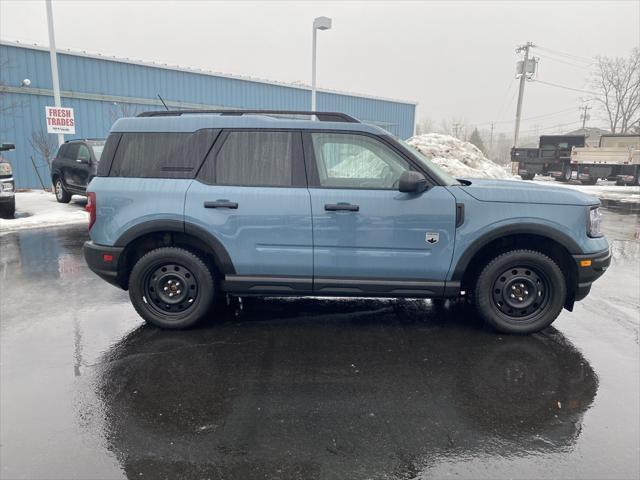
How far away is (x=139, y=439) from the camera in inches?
111

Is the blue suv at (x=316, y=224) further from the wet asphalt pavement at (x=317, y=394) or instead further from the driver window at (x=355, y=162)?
the wet asphalt pavement at (x=317, y=394)

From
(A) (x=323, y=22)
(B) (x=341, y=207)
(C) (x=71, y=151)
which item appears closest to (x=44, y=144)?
(C) (x=71, y=151)

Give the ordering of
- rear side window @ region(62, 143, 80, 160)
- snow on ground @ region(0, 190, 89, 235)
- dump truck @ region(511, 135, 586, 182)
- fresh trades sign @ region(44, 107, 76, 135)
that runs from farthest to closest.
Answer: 1. dump truck @ region(511, 135, 586, 182)
2. fresh trades sign @ region(44, 107, 76, 135)
3. rear side window @ region(62, 143, 80, 160)
4. snow on ground @ region(0, 190, 89, 235)

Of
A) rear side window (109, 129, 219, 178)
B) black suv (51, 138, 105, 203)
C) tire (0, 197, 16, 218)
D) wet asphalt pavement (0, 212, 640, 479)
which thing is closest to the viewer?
wet asphalt pavement (0, 212, 640, 479)

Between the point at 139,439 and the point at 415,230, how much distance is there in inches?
107

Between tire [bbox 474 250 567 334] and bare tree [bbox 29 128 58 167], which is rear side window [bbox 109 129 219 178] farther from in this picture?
bare tree [bbox 29 128 58 167]

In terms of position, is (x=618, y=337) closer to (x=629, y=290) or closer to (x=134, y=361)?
(x=629, y=290)

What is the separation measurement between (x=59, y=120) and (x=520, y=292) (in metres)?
15.0

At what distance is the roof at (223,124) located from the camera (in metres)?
4.40

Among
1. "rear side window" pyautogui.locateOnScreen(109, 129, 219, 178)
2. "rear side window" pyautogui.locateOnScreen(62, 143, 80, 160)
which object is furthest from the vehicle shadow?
"rear side window" pyautogui.locateOnScreen(62, 143, 80, 160)

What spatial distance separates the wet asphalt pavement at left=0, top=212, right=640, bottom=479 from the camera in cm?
263

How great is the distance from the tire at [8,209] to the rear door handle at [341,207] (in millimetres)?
10090

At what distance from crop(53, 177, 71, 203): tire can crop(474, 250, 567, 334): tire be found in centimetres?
1327

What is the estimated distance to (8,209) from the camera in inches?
445
